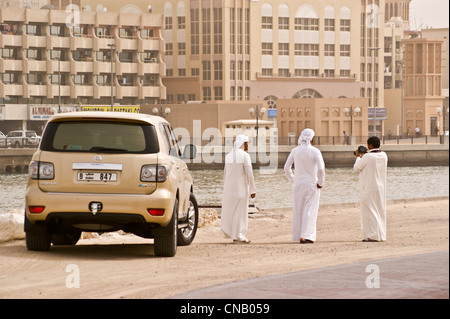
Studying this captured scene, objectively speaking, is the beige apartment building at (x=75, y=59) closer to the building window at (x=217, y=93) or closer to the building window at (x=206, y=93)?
the building window at (x=206, y=93)

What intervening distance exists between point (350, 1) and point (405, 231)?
335 ft

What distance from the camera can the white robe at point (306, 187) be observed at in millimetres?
12750

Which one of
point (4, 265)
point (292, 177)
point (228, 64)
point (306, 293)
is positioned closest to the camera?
point (306, 293)

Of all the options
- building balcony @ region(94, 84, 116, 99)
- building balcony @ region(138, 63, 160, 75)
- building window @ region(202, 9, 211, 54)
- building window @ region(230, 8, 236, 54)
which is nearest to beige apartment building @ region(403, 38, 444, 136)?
building window @ region(230, 8, 236, 54)

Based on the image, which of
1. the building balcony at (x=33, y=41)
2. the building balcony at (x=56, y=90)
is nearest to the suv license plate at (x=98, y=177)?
the building balcony at (x=56, y=90)

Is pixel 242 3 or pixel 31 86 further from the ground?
pixel 242 3

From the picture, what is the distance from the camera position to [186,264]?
32.2 feet

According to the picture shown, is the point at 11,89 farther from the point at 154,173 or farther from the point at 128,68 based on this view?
the point at 154,173

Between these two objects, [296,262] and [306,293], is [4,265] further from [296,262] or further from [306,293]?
[306,293]

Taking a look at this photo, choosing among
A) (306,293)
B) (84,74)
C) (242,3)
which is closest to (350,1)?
(242,3)

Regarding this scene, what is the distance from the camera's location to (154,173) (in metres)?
10.1

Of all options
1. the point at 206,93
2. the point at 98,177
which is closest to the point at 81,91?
the point at 206,93

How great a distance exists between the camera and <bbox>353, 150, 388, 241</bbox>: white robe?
12633mm

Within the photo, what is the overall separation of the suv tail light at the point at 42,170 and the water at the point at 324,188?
32.1 meters
